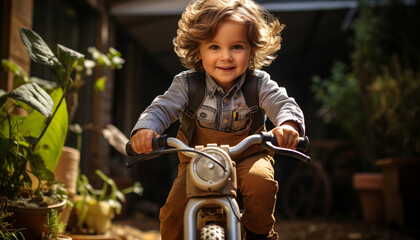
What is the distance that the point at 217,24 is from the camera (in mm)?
1932

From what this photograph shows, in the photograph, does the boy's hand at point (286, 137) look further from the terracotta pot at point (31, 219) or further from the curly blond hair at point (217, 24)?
the terracotta pot at point (31, 219)

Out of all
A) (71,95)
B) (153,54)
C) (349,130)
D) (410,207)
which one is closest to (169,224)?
(71,95)

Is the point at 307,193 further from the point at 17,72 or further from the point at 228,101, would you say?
the point at 228,101

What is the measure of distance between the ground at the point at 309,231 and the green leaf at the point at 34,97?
191 cm

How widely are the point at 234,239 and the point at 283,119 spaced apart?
0.50 meters

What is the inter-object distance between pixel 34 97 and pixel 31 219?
1.80 feet

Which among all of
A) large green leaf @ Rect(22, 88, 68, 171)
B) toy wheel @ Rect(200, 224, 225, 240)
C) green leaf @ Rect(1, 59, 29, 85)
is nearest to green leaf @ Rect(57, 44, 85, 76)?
large green leaf @ Rect(22, 88, 68, 171)

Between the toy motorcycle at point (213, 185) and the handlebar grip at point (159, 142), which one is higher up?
the handlebar grip at point (159, 142)

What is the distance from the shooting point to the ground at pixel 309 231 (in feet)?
13.4

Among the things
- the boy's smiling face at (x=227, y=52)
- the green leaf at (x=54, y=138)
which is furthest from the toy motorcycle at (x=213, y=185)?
the green leaf at (x=54, y=138)

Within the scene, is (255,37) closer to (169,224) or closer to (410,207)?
(169,224)

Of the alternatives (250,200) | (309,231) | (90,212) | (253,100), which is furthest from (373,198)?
(250,200)

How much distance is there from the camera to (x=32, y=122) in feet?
7.87

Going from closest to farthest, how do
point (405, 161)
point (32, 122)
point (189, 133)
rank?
point (189, 133) < point (32, 122) < point (405, 161)
